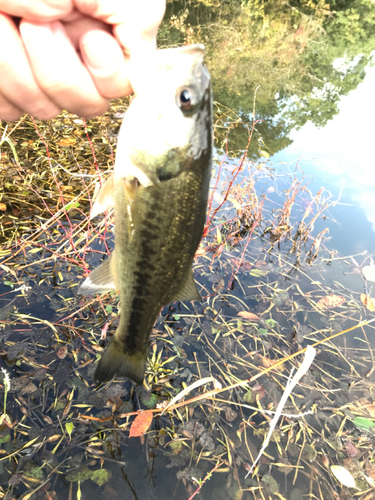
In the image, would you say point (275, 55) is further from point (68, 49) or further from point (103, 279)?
point (103, 279)

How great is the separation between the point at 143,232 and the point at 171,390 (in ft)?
7.46

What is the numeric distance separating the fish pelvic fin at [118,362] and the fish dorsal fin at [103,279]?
1.31 feet

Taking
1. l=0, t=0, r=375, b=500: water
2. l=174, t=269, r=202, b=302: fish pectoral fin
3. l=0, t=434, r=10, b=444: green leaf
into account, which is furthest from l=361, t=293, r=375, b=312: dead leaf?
l=0, t=434, r=10, b=444: green leaf

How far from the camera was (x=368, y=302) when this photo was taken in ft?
15.6

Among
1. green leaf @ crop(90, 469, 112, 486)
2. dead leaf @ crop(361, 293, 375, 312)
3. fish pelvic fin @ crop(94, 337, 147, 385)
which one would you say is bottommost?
green leaf @ crop(90, 469, 112, 486)

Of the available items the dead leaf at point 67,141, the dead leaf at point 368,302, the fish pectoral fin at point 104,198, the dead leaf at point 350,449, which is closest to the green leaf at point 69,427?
the fish pectoral fin at point 104,198

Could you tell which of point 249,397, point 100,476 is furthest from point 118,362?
point 249,397

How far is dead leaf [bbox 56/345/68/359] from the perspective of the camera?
3.23 meters

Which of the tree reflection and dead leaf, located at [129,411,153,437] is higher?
the tree reflection

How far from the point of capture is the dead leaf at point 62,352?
3232 mm

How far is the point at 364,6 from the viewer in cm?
2988

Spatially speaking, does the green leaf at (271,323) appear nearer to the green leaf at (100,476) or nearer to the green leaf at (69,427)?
the green leaf at (100,476)

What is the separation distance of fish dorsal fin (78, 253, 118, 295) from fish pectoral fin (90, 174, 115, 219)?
299 mm

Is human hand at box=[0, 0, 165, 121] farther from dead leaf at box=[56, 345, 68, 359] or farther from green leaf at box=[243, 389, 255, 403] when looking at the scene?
green leaf at box=[243, 389, 255, 403]
